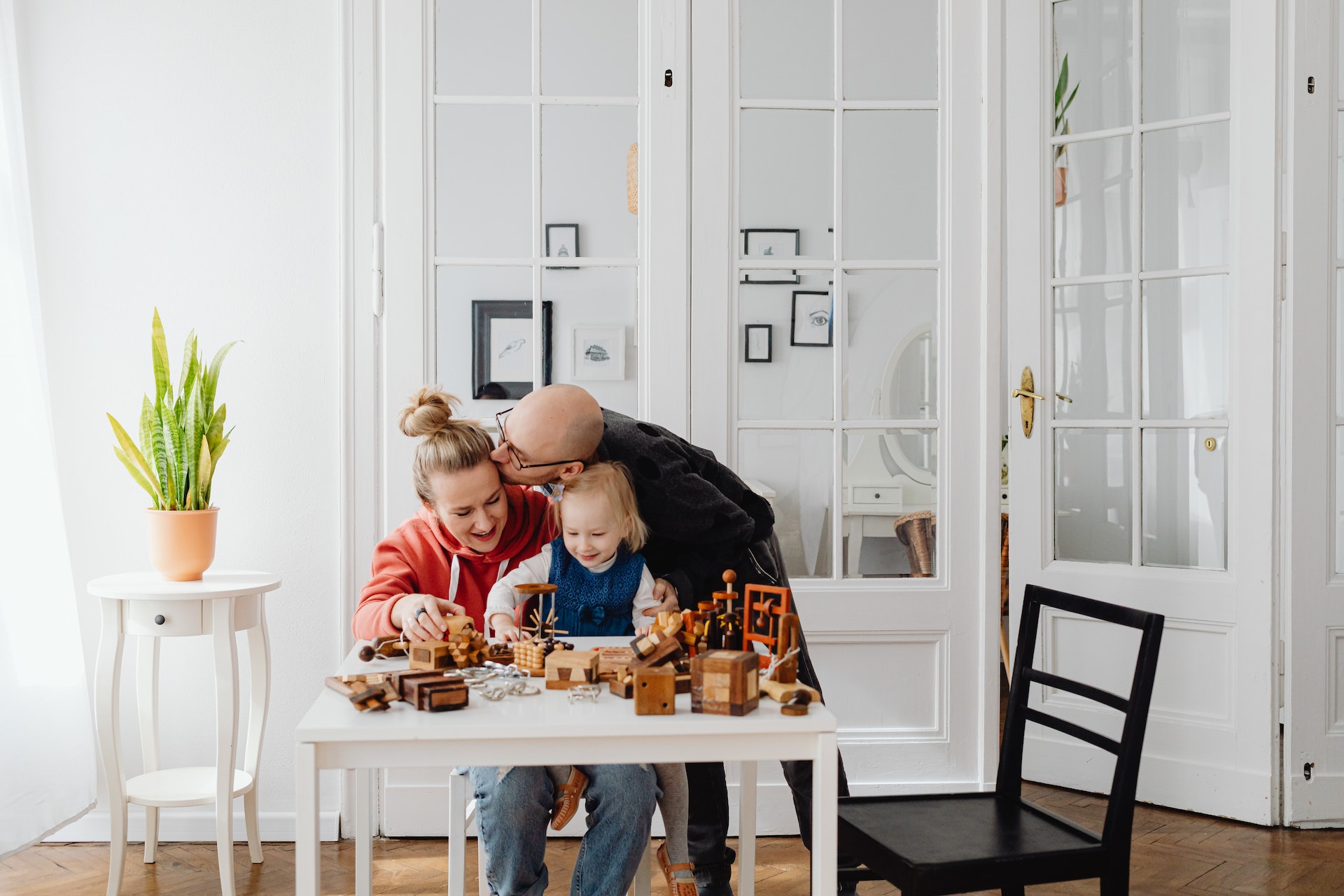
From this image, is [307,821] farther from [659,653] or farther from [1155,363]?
[1155,363]

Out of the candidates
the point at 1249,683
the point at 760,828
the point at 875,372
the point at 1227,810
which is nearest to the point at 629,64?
the point at 875,372

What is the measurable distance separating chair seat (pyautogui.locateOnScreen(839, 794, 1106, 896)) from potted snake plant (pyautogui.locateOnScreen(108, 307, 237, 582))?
5.55 ft

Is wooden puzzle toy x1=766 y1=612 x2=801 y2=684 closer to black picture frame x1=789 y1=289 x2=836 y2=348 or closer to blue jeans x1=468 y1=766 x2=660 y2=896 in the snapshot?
blue jeans x1=468 y1=766 x2=660 y2=896

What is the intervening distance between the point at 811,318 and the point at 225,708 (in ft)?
6.23

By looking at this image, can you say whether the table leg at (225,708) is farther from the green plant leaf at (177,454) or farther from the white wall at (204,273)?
the white wall at (204,273)

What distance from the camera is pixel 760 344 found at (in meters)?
3.00

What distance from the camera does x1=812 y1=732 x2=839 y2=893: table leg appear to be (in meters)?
1.51

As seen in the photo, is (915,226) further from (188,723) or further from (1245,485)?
(188,723)

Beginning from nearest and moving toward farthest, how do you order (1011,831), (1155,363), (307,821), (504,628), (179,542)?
(307,821) → (1011,831) → (504,628) → (179,542) → (1155,363)

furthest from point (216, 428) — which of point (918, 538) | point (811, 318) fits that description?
point (918, 538)

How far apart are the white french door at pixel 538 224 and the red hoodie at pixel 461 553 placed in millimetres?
665

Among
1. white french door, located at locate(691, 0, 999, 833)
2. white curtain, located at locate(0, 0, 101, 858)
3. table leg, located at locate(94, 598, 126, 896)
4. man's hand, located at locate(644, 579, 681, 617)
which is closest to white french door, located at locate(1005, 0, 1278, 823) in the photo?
white french door, located at locate(691, 0, 999, 833)

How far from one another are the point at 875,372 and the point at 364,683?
1.88 meters

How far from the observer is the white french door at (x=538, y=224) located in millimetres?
2895
